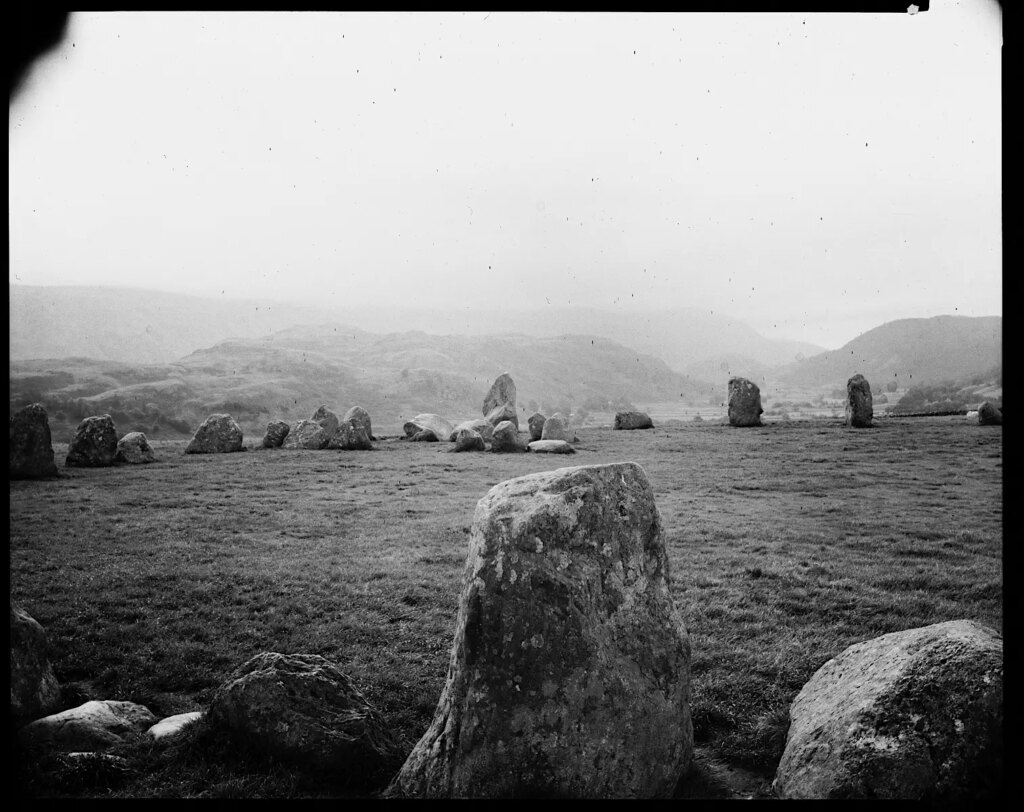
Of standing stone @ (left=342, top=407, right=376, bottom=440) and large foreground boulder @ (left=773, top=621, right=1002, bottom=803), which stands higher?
standing stone @ (left=342, top=407, right=376, bottom=440)

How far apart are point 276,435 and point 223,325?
152076mm

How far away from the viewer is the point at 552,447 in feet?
87.6

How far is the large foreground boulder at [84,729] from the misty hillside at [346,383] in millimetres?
30122

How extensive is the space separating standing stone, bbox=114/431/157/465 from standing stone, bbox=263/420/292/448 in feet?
18.3

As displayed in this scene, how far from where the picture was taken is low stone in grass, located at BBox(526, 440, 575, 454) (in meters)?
26.4

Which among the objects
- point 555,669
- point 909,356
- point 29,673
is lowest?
point 29,673

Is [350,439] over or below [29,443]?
below

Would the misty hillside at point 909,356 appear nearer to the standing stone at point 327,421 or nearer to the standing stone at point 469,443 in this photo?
the standing stone at point 469,443

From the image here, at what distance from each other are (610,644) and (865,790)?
6.17 ft

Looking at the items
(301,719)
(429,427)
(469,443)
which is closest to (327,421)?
(429,427)

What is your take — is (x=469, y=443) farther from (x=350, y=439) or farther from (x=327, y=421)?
(x=327, y=421)

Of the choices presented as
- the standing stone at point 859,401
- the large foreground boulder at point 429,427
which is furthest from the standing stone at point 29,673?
the standing stone at point 859,401

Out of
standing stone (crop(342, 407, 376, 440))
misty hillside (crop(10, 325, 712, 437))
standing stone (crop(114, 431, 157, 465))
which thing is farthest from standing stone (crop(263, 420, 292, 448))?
misty hillside (crop(10, 325, 712, 437))

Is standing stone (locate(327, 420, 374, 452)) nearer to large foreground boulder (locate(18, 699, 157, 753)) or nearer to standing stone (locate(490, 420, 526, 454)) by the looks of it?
standing stone (locate(490, 420, 526, 454))
